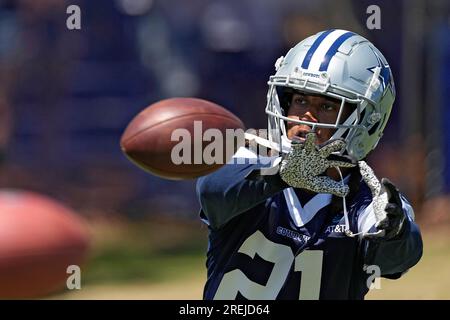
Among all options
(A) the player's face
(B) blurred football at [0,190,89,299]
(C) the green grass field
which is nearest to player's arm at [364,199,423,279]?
(A) the player's face

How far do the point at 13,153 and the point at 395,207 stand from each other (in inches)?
289

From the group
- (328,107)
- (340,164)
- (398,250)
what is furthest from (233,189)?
(398,250)

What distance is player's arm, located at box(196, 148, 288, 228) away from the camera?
3422 millimetres

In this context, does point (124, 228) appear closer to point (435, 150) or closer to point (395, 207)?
point (435, 150)

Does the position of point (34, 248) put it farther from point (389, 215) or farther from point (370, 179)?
point (389, 215)

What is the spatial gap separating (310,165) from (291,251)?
0.35 meters

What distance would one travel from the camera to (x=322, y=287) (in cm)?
358

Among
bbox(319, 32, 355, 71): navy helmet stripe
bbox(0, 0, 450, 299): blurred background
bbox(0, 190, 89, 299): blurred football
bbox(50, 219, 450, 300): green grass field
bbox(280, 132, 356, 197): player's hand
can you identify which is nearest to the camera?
bbox(280, 132, 356, 197): player's hand

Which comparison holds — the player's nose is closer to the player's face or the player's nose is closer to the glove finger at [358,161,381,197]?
the player's face

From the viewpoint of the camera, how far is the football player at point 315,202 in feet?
11.4

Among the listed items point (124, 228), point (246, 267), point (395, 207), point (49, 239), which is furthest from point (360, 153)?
point (124, 228)

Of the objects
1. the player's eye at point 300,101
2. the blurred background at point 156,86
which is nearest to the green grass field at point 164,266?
the blurred background at point 156,86

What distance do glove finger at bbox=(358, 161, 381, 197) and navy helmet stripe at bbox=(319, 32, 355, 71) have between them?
0.37 metres

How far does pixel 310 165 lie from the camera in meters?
3.44
